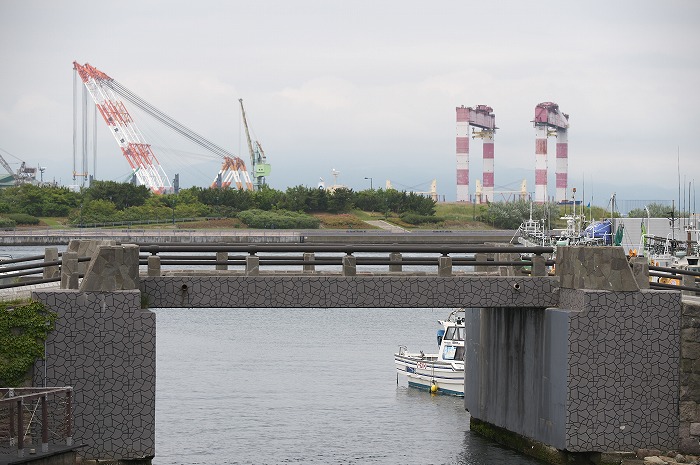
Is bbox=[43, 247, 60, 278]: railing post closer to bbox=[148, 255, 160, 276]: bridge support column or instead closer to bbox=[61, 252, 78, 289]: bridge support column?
bbox=[61, 252, 78, 289]: bridge support column

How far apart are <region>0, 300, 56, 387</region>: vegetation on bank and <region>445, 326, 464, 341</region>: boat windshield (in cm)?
1996

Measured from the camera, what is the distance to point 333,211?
166125mm

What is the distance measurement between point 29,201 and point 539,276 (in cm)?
14862

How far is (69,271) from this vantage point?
22859 millimetres

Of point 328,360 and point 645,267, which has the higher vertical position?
point 645,267

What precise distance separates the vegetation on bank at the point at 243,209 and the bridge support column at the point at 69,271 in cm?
13075

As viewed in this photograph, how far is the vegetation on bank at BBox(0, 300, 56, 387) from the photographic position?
2166 centimetres

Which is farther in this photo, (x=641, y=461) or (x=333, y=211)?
(x=333, y=211)

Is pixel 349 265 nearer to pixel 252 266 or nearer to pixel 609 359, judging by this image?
pixel 252 266

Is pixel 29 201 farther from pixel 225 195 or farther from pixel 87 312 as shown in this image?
pixel 87 312

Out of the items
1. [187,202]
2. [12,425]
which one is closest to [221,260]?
[12,425]

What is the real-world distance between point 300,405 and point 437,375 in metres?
5.27

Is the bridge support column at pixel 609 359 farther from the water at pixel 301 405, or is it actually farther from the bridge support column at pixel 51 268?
the bridge support column at pixel 51 268

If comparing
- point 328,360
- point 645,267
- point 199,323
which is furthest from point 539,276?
point 199,323
